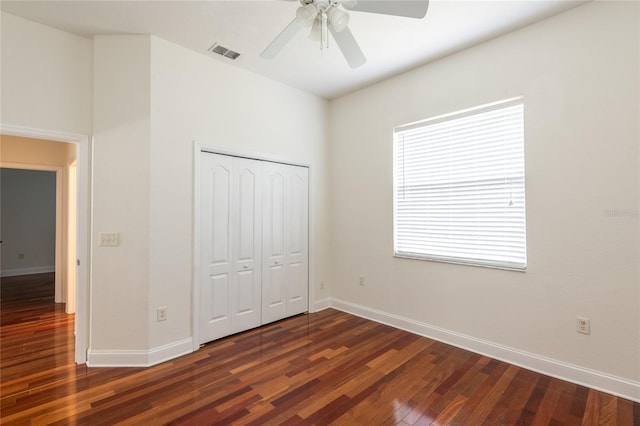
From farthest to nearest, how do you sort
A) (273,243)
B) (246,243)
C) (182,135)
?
(273,243) < (246,243) < (182,135)

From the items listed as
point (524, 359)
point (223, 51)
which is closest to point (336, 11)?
point (223, 51)

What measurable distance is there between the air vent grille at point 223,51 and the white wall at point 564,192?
2.01 metres

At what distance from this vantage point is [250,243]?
355 cm

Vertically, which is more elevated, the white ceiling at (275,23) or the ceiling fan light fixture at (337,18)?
the white ceiling at (275,23)

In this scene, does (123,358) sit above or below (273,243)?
below

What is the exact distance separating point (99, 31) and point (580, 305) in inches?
186

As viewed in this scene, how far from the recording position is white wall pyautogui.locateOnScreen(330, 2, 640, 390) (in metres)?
2.21

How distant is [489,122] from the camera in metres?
2.92

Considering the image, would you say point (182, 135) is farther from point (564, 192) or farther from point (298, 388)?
point (564, 192)

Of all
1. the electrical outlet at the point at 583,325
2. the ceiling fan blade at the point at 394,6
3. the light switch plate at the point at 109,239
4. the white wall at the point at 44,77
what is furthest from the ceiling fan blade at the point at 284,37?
the electrical outlet at the point at 583,325

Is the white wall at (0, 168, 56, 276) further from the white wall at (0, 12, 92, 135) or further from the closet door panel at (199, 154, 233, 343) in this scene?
the closet door panel at (199, 154, 233, 343)

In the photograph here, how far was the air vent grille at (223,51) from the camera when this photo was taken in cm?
298

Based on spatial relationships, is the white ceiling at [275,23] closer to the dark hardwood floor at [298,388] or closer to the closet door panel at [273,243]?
the closet door panel at [273,243]

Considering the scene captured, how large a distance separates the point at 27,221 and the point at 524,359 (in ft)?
32.0
